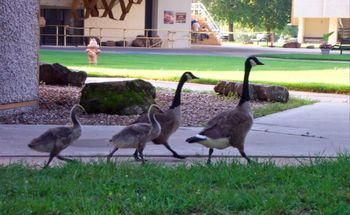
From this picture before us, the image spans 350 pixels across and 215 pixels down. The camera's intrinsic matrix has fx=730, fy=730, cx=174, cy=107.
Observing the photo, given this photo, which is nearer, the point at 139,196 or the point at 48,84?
the point at 139,196

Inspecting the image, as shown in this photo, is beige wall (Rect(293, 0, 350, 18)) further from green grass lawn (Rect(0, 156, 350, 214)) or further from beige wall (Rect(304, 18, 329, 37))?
green grass lawn (Rect(0, 156, 350, 214))

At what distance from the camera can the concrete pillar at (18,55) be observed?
44.1ft

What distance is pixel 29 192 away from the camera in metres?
6.96

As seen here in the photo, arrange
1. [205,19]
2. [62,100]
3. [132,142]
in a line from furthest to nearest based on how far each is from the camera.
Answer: [205,19] < [62,100] < [132,142]

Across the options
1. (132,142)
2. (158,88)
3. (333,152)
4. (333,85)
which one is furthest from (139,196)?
(333,85)

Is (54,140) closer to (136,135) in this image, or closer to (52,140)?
(52,140)

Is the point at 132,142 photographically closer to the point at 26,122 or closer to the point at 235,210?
the point at 235,210

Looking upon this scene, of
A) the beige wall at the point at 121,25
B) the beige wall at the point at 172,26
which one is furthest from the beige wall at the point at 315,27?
the beige wall at the point at 121,25

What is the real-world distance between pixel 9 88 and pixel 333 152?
6210 millimetres

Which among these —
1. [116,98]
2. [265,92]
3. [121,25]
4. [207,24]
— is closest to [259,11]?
[207,24]

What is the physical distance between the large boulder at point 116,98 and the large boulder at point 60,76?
17.9 ft

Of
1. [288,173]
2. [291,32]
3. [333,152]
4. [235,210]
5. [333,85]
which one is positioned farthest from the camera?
[291,32]

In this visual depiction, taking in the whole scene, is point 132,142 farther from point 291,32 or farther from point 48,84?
point 291,32

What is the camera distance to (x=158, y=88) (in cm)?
2016
